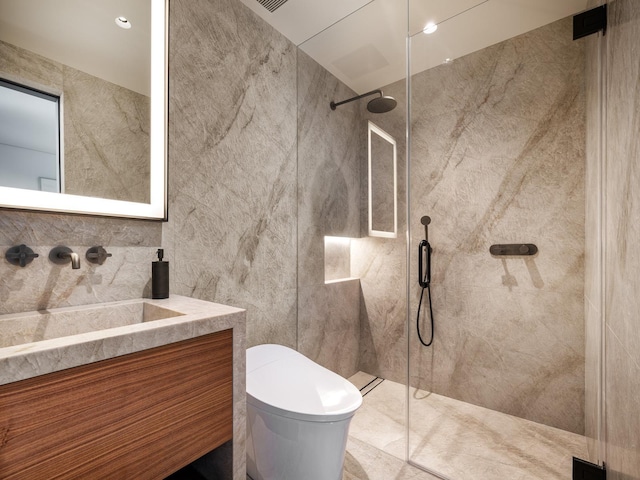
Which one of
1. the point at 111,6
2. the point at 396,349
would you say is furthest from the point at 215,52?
the point at 396,349

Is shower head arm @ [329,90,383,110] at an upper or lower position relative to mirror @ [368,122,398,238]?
upper

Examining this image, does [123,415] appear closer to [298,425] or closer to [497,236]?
[298,425]

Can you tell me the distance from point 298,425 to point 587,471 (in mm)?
1238

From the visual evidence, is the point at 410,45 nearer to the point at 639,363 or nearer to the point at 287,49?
the point at 287,49

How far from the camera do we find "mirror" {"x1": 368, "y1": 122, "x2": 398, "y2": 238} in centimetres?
176

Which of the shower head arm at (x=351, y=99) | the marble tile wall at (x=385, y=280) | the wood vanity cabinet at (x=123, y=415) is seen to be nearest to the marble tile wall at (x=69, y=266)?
the wood vanity cabinet at (x=123, y=415)

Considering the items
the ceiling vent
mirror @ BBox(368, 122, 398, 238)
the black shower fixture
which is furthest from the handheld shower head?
the ceiling vent

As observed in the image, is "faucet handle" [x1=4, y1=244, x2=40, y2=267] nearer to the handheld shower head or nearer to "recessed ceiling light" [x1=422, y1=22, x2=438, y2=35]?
the handheld shower head

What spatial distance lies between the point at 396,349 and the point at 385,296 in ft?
1.05

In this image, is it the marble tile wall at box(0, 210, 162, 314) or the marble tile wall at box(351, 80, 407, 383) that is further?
the marble tile wall at box(351, 80, 407, 383)

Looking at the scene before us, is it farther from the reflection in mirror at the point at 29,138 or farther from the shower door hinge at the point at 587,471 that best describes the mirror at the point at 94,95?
the shower door hinge at the point at 587,471

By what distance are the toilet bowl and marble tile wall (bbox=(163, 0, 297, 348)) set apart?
1.76 feet

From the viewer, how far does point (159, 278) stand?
1165 mm

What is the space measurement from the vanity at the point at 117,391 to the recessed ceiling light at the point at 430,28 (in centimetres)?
180
